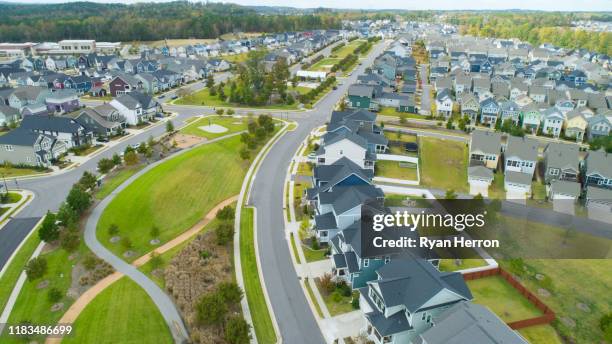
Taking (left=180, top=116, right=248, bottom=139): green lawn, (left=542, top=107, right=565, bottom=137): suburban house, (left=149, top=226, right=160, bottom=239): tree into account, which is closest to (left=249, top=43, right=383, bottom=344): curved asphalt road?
(left=149, top=226, right=160, bottom=239): tree

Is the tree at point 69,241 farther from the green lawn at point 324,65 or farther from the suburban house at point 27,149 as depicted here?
the green lawn at point 324,65

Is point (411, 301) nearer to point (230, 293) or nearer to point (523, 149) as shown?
point (230, 293)

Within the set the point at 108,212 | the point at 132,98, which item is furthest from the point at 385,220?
the point at 132,98

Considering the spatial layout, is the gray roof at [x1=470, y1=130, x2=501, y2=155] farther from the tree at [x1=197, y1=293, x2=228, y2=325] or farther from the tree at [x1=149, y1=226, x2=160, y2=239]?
the tree at [x1=197, y1=293, x2=228, y2=325]

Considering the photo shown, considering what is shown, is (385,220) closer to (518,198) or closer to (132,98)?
(518,198)

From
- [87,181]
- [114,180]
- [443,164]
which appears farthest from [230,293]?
[443,164]
